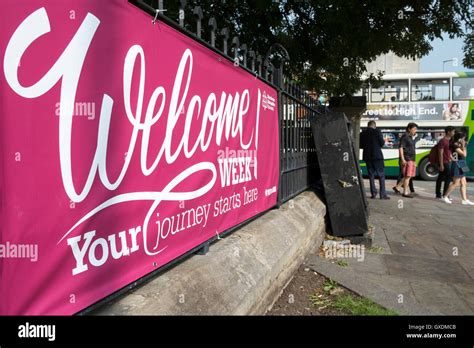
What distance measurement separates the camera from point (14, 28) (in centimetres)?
144

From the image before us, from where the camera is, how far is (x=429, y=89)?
18.4m

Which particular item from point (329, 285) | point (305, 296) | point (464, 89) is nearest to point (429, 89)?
point (464, 89)

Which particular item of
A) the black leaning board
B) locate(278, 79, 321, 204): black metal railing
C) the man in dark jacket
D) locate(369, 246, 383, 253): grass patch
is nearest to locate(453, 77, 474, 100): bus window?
the man in dark jacket

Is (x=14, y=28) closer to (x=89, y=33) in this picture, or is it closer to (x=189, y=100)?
(x=89, y=33)

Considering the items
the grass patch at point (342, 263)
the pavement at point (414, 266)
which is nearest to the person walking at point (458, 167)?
the pavement at point (414, 266)

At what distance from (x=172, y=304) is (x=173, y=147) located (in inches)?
34.8

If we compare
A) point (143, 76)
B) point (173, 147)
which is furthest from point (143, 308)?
point (143, 76)

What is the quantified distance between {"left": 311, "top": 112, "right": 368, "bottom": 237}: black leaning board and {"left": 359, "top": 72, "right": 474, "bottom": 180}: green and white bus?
12910mm

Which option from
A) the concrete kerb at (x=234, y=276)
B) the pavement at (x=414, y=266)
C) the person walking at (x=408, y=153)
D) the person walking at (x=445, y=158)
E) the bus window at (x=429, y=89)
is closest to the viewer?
the concrete kerb at (x=234, y=276)

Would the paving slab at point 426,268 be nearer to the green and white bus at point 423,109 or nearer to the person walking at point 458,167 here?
the person walking at point 458,167

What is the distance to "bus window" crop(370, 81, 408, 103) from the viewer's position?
60.7 ft

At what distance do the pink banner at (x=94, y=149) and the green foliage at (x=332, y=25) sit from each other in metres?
4.73

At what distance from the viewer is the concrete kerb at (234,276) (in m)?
2.17

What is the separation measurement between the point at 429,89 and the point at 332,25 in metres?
13.2
